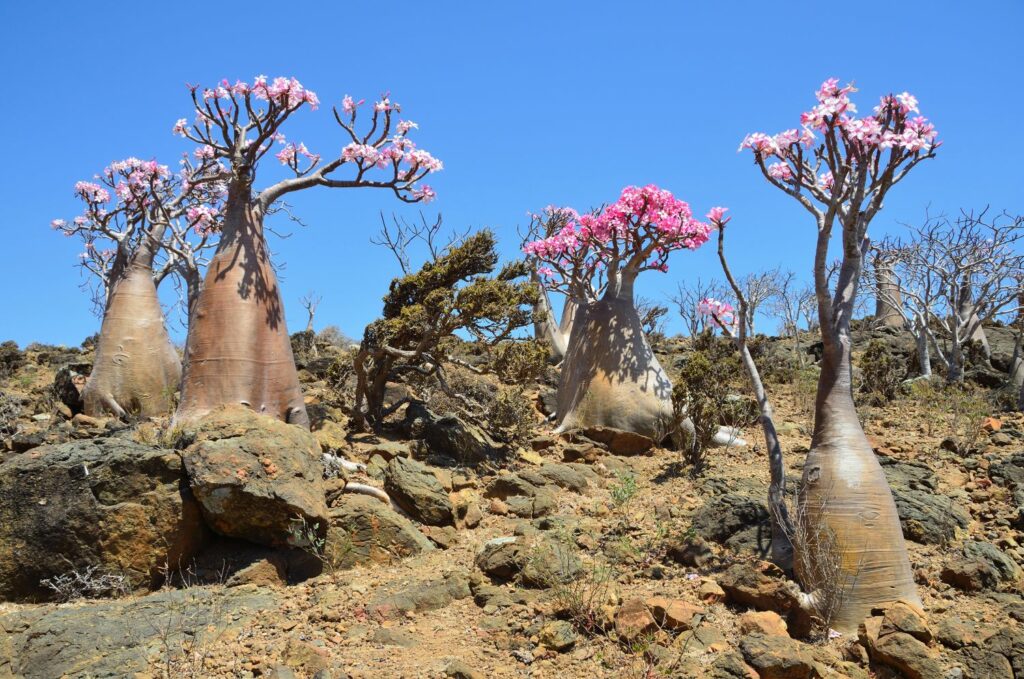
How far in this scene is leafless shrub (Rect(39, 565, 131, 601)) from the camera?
4281 mm

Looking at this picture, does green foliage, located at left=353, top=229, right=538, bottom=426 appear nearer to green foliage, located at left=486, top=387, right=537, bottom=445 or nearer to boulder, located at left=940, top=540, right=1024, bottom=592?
green foliage, located at left=486, top=387, right=537, bottom=445

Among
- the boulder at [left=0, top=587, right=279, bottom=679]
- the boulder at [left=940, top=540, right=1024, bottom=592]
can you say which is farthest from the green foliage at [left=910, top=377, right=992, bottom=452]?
the boulder at [left=0, top=587, right=279, bottom=679]

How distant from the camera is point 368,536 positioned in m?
4.95

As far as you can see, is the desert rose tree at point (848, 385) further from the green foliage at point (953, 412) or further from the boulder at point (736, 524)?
the green foliage at point (953, 412)

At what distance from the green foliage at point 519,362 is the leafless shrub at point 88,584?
5773 mm

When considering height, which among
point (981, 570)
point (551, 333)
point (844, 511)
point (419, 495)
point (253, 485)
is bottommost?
point (981, 570)

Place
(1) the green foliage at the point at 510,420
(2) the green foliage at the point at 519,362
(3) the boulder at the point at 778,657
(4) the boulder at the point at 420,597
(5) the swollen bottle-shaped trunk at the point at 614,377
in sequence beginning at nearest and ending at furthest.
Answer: (3) the boulder at the point at 778,657
(4) the boulder at the point at 420,597
(1) the green foliage at the point at 510,420
(5) the swollen bottle-shaped trunk at the point at 614,377
(2) the green foliage at the point at 519,362

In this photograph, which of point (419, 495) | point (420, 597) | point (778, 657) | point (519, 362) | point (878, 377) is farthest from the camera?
point (519, 362)

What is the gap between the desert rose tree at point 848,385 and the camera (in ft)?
12.8

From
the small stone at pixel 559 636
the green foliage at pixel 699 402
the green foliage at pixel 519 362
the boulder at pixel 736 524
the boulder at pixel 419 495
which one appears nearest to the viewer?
the small stone at pixel 559 636

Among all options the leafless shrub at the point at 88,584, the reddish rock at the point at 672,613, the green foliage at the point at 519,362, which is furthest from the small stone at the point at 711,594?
the green foliage at the point at 519,362

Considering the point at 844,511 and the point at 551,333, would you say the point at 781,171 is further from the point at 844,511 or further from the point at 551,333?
the point at 551,333

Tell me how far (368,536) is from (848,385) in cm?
307

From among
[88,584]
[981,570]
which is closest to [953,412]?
[981,570]
